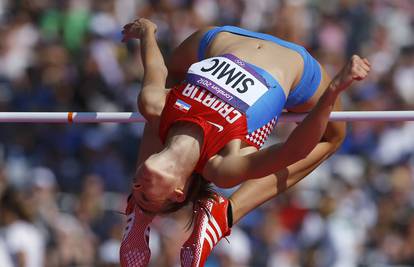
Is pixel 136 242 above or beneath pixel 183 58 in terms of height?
beneath

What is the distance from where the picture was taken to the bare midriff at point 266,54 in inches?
245

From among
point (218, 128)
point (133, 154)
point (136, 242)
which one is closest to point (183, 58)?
point (218, 128)

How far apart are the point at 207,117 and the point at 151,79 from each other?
430 millimetres

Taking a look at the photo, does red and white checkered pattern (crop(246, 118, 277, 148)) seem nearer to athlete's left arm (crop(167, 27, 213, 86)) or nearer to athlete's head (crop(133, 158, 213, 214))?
athlete's head (crop(133, 158, 213, 214))

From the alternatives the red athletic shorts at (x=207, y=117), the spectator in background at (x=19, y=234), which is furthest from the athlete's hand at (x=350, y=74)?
the spectator in background at (x=19, y=234)

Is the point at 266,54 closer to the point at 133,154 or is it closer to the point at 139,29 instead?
the point at 139,29

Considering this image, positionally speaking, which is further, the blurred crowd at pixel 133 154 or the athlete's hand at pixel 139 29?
the blurred crowd at pixel 133 154

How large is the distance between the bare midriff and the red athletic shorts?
15.1 inches

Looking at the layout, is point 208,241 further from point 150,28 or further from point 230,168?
point 150,28

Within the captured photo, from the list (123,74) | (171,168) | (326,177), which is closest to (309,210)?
(326,177)

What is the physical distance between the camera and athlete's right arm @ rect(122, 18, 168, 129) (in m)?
6.04

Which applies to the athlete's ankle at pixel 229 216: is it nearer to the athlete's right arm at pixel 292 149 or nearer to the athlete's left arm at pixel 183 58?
the athlete's right arm at pixel 292 149

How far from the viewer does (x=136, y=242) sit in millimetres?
6312

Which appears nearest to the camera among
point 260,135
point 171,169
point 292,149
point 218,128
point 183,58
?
Answer: point 292,149
